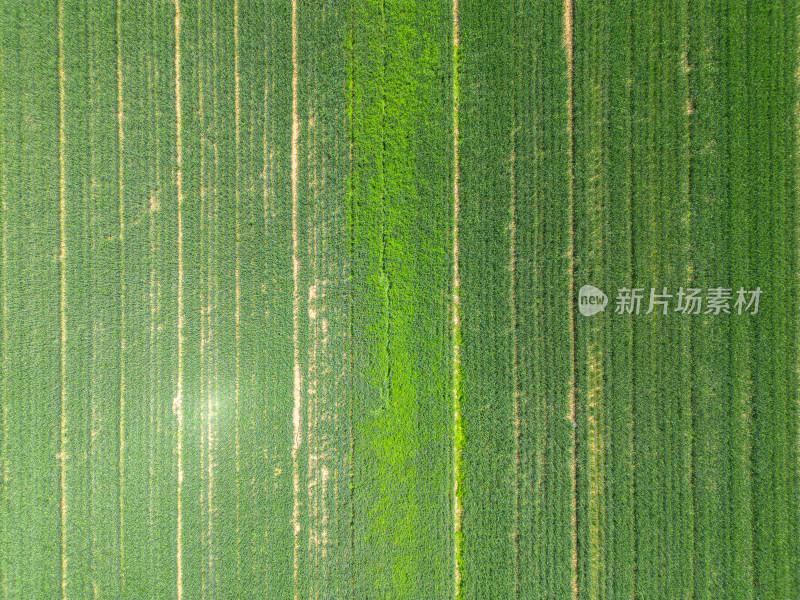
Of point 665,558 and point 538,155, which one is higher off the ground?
point 538,155

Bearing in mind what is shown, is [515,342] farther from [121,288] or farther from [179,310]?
[121,288]

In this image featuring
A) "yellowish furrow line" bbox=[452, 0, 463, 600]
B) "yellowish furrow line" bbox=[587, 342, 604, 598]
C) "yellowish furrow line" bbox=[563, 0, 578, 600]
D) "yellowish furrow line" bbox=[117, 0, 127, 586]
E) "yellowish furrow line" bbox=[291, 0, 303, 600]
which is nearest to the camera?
"yellowish furrow line" bbox=[587, 342, 604, 598]

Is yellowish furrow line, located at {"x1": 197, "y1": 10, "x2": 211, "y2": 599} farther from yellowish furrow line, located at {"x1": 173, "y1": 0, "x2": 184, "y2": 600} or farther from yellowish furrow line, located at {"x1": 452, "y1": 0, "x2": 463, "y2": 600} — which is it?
yellowish furrow line, located at {"x1": 452, "y1": 0, "x2": 463, "y2": 600}

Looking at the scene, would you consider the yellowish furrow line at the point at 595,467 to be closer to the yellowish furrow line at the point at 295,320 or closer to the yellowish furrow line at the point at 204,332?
the yellowish furrow line at the point at 295,320

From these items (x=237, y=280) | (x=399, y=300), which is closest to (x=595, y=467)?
(x=399, y=300)

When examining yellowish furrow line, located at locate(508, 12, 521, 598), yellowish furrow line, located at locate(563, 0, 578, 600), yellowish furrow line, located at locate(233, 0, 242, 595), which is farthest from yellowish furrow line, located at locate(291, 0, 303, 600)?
yellowish furrow line, located at locate(563, 0, 578, 600)

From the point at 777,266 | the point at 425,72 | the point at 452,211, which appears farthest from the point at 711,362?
the point at 425,72

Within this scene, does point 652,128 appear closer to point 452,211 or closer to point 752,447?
point 452,211
